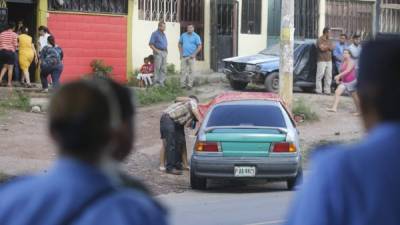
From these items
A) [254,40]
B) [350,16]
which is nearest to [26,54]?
[254,40]

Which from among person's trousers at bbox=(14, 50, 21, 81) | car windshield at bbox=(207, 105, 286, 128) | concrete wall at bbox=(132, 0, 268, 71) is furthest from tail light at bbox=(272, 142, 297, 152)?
concrete wall at bbox=(132, 0, 268, 71)

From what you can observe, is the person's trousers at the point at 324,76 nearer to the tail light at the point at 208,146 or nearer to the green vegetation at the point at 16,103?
the green vegetation at the point at 16,103

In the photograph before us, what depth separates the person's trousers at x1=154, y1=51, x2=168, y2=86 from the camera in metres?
22.8

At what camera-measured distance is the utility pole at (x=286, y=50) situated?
61.0 feet

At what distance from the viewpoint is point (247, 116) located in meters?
13.6

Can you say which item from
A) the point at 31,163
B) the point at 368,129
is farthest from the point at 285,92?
the point at 368,129

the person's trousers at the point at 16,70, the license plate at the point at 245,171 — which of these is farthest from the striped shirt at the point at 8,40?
the license plate at the point at 245,171

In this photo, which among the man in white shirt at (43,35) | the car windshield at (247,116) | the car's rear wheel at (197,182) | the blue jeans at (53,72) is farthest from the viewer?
the man in white shirt at (43,35)

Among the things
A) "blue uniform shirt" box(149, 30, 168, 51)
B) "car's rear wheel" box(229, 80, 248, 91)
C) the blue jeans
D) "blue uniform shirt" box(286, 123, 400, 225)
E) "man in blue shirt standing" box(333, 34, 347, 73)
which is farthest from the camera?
"car's rear wheel" box(229, 80, 248, 91)

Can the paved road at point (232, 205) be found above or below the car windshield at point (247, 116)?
below

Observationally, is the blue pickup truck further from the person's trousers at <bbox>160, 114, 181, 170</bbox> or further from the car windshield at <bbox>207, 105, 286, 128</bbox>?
the car windshield at <bbox>207, 105, 286, 128</bbox>

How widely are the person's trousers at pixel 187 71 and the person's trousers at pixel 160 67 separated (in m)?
0.55

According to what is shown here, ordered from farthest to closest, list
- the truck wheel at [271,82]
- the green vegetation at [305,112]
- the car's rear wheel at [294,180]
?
the truck wheel at [271,82], the green vegetation at [305,112], the car's rear wheel at [294,180]

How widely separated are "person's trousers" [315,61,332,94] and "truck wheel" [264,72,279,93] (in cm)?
124
